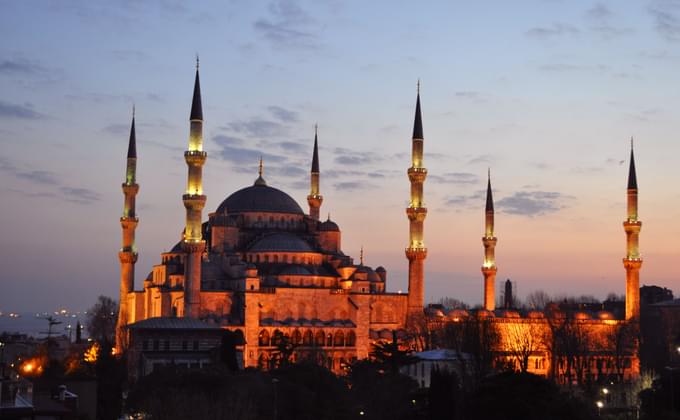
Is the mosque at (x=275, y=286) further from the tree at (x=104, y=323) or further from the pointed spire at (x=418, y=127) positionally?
the tree at (x=104, y=323)

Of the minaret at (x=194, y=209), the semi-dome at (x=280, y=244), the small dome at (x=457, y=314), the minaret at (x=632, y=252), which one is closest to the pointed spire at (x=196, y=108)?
the minaret at (x=194, y=209)

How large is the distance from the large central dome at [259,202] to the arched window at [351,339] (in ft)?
33.7

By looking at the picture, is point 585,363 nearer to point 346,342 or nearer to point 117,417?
point 346,342

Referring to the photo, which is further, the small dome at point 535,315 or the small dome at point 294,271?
the small dome at point 535,315

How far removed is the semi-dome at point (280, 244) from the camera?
6272 cm

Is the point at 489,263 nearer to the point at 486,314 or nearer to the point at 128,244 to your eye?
the point at 486,314

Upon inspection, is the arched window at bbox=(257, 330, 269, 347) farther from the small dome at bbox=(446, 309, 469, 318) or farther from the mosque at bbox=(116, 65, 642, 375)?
the small dome at bbox=(446, 309, 469, 318)

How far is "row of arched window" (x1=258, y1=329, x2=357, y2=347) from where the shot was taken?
188 feet

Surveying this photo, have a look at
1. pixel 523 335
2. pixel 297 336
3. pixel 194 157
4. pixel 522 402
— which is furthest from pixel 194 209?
pixel 522 402

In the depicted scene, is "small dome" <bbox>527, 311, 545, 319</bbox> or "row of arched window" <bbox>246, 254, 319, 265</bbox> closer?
"row of arched window" <bbox>246, 254, 319, 265</bbox>

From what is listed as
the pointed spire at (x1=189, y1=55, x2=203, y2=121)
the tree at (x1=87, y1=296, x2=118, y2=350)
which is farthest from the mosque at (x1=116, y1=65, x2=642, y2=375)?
the tree at (x1=87, y1=296, x2=118, y2=350)

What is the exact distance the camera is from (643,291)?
89.3 m

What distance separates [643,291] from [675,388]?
55.5m

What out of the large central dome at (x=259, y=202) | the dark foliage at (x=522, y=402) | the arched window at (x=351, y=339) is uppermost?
the large central dome at (x=259, y=202)
